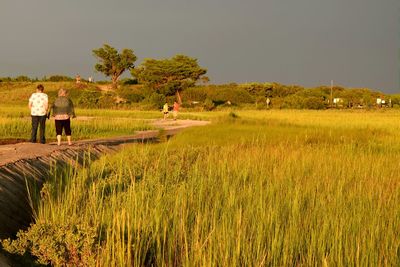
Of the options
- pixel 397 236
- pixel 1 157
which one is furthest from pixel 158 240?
pixel 1 157

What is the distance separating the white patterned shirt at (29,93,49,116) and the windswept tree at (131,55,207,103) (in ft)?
169

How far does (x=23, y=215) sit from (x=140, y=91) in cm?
6327

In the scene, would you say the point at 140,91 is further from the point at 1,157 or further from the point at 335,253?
the point at 335,253

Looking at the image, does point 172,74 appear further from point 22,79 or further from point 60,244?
point 60,244

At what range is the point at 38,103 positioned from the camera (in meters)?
14.6

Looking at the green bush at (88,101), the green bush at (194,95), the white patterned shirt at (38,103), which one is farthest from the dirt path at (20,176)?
the green bush at (194,95)

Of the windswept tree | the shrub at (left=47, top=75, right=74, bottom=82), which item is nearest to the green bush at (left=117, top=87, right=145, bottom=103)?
the windswept tree

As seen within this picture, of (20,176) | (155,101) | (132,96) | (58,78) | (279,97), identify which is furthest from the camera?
(58,78)

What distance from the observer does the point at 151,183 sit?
6.43 meters

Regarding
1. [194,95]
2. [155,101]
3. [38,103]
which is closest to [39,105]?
[38,103]

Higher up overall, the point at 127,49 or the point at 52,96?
the point at 127,49

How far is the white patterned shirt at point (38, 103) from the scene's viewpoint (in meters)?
14.5

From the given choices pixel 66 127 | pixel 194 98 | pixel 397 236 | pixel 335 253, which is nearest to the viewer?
pixel 335 253

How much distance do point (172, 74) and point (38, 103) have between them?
2149 inches
